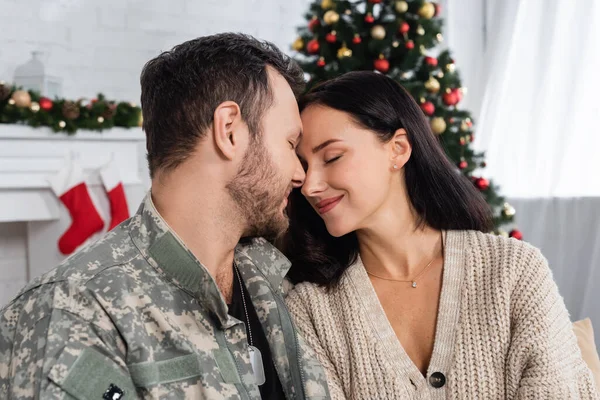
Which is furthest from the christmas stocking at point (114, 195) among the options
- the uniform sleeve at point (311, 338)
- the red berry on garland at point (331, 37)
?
the uniform sleeve at point (311, 338)

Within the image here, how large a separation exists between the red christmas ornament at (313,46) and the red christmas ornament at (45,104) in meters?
1.17

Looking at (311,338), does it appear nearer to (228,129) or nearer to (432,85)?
(228,129)

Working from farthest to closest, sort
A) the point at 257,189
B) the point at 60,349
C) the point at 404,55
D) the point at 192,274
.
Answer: the point at 404,55
the point at 257,189
the point at 192,274
the point at 60,349

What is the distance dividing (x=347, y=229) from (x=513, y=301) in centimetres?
42

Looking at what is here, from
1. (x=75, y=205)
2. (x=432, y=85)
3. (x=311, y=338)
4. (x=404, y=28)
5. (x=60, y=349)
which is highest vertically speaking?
(x=404, y=28)

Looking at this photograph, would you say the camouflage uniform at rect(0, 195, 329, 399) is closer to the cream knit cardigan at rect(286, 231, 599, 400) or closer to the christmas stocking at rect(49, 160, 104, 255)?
the cream knit cardigan at rect(286, 231, 599, 400)

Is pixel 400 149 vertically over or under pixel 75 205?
over

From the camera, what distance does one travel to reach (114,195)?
3.43m

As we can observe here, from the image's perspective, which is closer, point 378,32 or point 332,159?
point 332,159

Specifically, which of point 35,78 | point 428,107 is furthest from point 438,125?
point 35,78

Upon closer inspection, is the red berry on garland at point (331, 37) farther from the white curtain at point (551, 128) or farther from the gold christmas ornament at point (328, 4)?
the white curtain at point (551, 128)

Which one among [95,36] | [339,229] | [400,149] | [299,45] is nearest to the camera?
[339,229]

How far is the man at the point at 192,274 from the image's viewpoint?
1241mm

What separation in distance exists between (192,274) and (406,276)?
2.24 feet
